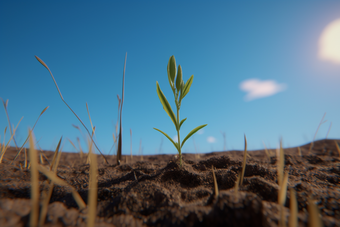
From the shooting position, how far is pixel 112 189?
2.70 ft

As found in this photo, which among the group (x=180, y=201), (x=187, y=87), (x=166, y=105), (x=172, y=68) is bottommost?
(x=180, y=201)

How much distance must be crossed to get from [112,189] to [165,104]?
626mm

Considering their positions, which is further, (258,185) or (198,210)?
(258,185)

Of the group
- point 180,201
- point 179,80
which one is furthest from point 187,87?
point 180,201

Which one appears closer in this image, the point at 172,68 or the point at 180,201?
the point at 180,201

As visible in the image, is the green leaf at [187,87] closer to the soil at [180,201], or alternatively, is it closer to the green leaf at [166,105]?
the green leaf at [166,105]

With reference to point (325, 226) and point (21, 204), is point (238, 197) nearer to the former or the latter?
point (325, 226)

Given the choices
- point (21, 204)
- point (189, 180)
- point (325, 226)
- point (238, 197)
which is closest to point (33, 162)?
point (21, 204)

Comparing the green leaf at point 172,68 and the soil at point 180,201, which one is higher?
the green leaf at point 172,68

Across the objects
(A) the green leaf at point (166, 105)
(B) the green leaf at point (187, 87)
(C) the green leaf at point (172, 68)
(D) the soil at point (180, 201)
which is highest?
(C) the green leaf at point (172, 68)

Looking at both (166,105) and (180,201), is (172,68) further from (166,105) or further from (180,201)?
(180,201)

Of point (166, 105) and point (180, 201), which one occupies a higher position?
point (166, 105)

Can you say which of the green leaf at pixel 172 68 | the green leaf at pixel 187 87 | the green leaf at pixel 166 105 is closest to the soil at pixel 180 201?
the green leaf at pixel 166 105

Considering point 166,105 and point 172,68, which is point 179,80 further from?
point 166,105
